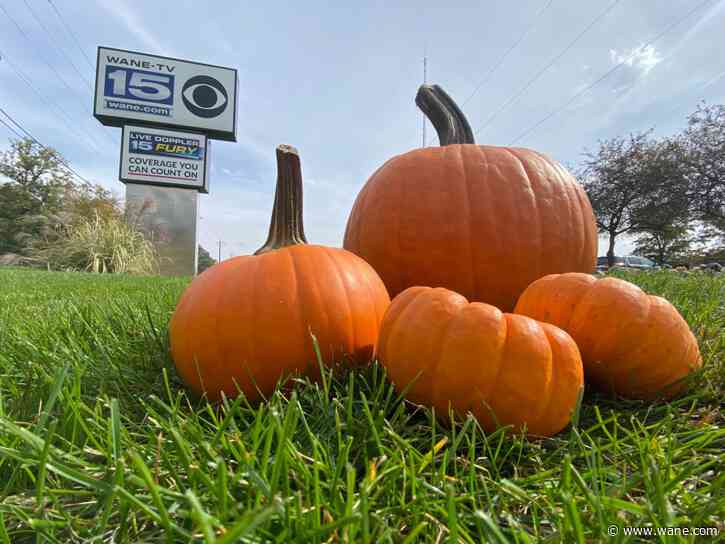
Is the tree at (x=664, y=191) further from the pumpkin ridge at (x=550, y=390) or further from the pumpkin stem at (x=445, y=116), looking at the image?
the pumpkin ridge at (x=550, y=390)

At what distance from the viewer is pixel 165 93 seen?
1358cm

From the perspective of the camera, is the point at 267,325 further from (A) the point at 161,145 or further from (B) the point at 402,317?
(A) the point at 161,145

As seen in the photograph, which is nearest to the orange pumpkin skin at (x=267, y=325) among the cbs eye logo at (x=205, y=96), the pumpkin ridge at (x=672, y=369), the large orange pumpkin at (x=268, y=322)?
the large orange pumpkin at (x=268, y=322)

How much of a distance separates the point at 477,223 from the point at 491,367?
78cm

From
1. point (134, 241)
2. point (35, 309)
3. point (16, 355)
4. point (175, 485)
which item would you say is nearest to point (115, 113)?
point (134, 241)

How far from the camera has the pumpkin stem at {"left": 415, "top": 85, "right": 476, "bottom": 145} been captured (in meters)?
1.86

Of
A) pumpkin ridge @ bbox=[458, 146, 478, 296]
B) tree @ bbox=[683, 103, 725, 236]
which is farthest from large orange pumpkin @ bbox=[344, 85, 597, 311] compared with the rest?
tree @ bbox=[683, 103, 725, 236]

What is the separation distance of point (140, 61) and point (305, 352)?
16400 millimetres

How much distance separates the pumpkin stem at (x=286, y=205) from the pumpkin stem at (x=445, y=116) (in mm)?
879

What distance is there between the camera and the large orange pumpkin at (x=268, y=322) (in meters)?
0.93

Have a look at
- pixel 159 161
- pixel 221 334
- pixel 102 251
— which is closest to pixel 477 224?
pixel 221 334

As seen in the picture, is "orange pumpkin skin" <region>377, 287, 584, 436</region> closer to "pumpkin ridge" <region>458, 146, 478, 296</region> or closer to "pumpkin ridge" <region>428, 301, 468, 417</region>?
"pumpkin ridge" <region>428, 301, 468, 417</region>

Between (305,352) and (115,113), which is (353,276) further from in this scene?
(115,113)

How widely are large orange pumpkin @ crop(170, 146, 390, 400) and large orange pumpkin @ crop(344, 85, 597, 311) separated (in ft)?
1.44
